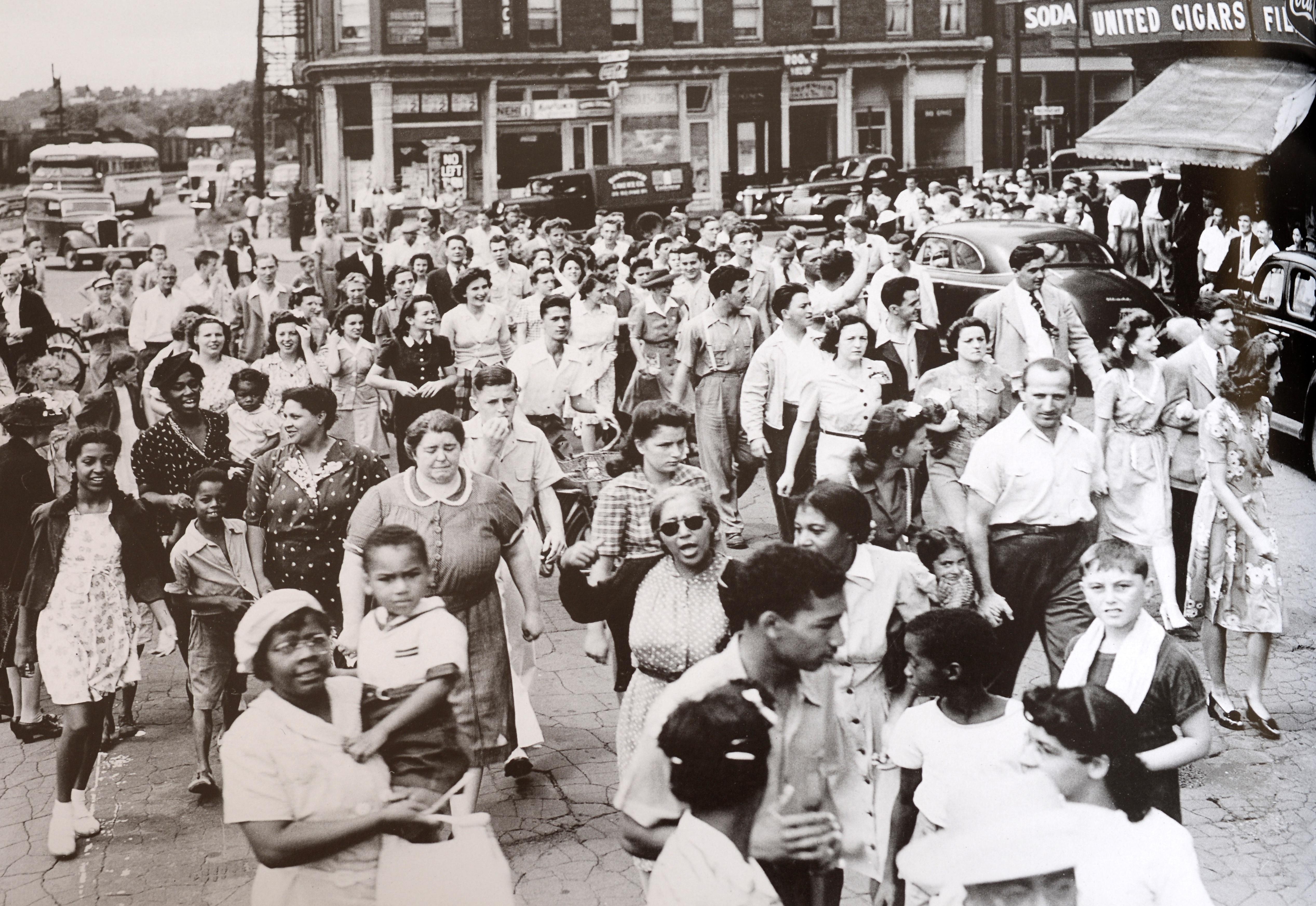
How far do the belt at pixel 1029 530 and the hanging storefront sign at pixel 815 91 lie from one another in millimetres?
1481

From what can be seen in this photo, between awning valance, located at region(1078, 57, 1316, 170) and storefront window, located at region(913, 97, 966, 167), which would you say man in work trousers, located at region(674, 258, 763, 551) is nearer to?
storefront window, located at region(913, 97, 966, 167)

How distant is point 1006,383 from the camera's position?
4.43 meters

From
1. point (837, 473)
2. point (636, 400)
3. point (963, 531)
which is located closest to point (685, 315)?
point (636, 400)

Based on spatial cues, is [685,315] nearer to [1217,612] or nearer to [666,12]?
[666,12]

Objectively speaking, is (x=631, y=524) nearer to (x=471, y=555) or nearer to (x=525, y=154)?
(x=471, y=555)

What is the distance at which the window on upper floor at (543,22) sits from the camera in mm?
4145

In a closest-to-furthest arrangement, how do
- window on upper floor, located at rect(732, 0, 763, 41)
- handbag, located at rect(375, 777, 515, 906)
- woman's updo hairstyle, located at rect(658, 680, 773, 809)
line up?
woman's updo hairstyle, located at rect(658, 680, 773, 809) < handbag, located at rect(375, 777, 515, 906) < window on upper floor, located at rect(732, 0, 763, 41)

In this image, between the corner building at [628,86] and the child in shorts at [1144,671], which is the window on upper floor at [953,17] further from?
the child in shorts at [1144,671]

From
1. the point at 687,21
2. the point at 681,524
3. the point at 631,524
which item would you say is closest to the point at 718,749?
the point at 681,524

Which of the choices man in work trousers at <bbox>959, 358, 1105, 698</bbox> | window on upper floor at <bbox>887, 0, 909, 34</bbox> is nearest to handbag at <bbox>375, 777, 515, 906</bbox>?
man in work trousers at <bbox>959, 358, 1105, 698</bbox>

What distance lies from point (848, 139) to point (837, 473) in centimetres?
110

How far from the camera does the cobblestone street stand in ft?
11.4

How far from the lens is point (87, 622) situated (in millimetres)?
3783

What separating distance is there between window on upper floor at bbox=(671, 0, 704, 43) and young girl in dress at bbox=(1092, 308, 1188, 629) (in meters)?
1.67
